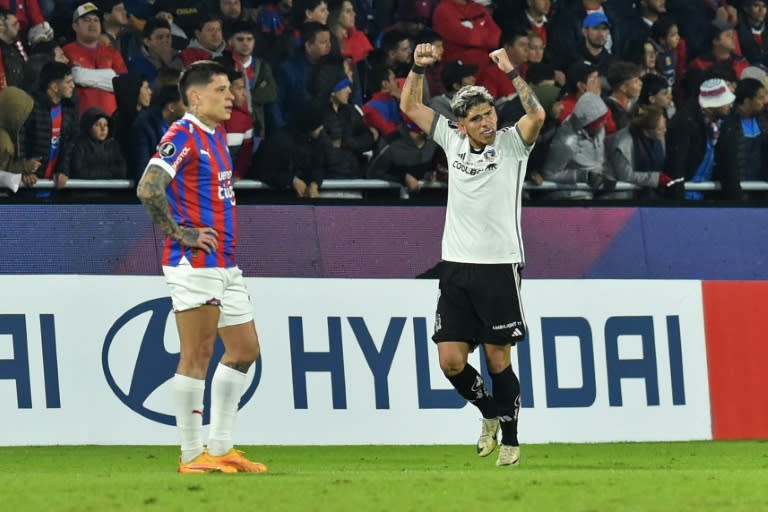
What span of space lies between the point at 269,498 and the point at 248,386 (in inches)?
186

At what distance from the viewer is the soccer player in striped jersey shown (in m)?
8.83

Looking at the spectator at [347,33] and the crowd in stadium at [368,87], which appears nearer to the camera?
the crowd in stadium at [368,87]

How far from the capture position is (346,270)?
47.0 ft

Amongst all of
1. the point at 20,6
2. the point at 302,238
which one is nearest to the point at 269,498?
the point at 302,238

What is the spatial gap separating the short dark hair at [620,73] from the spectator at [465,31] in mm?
1201

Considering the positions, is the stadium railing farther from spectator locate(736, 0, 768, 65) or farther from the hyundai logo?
spectator locate(736, 0, 768, 65)

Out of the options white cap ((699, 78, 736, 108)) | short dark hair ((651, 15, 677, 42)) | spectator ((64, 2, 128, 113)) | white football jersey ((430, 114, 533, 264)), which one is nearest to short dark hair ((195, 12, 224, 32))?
spectator ((64, 2, 128, 113))

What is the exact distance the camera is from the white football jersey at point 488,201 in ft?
32.5

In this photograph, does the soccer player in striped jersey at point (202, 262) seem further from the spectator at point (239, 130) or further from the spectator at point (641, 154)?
the spectator at point (641, 154)

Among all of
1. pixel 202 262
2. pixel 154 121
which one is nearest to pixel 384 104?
pixel 154 121

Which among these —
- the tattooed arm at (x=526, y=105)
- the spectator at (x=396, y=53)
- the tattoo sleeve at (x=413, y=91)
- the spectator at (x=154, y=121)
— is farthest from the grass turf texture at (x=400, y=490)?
the spectator at (x=396, y=53)

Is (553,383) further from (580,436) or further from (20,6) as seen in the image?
(20,6)

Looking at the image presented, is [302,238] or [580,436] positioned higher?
[302,238]

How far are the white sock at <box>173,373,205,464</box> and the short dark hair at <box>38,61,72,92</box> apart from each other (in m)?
5.28
